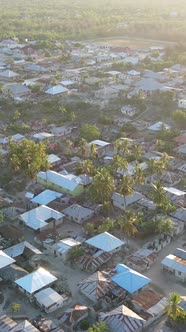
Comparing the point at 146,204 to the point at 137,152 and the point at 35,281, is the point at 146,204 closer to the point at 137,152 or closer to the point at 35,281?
the point at 137,152

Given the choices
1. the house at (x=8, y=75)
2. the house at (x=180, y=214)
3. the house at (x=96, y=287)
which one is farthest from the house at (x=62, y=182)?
the house at (x=8, y=75)

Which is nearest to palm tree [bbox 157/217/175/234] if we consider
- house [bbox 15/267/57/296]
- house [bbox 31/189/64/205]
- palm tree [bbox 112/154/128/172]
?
palm tree [bbox 112/154/128/172]

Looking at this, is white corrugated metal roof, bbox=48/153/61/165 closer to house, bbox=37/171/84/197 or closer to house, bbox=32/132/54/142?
house, bbox=37/171/84/197

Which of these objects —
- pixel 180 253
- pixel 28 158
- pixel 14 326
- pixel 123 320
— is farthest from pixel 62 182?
pixel 123 320

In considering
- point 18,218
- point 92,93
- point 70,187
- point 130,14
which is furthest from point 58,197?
point 130,14

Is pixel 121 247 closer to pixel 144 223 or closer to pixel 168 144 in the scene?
pixel 144 223
